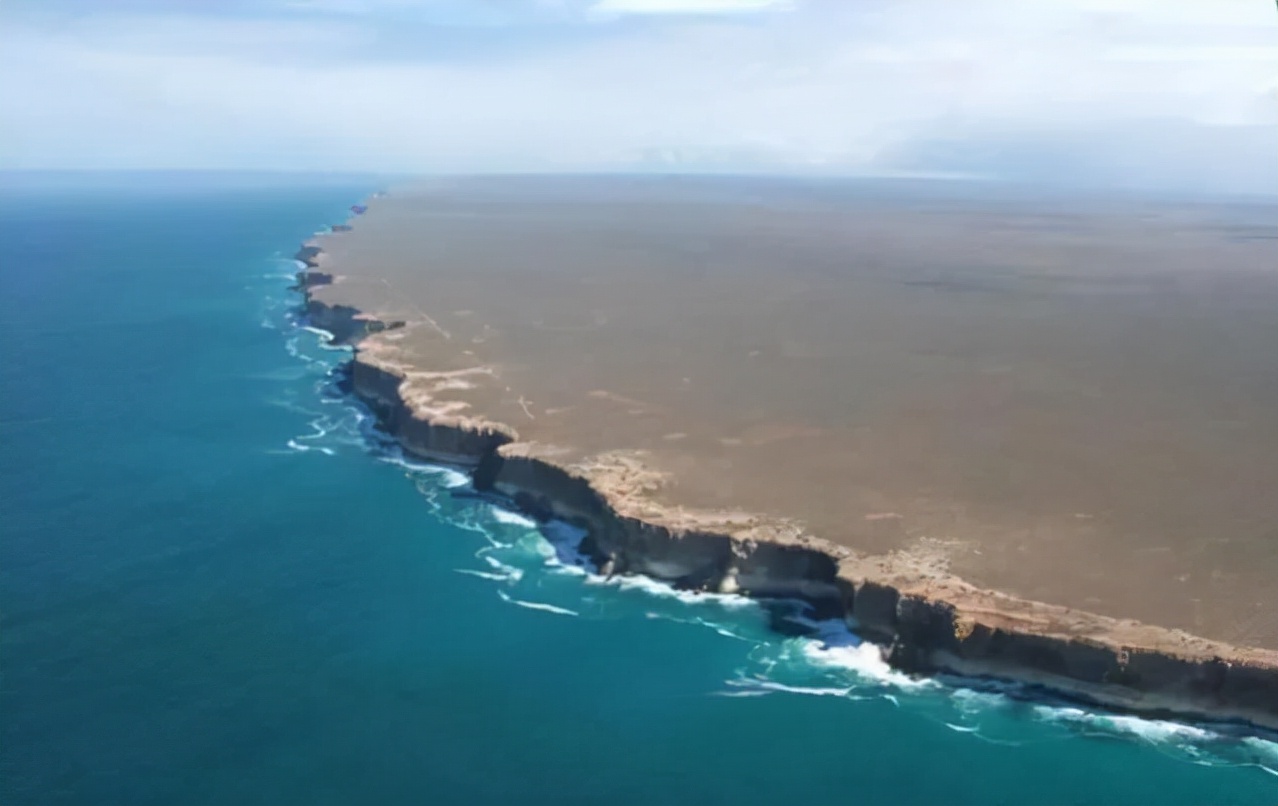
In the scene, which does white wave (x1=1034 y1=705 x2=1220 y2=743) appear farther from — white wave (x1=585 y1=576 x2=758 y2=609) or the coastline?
white wave (x1=585 y1=576 x2=758 y2=609)

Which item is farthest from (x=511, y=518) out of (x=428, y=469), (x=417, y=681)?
(x=417, y=681)

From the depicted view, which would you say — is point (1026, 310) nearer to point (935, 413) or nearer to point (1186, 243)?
point (935, 413)

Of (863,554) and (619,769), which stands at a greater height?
(863,554)

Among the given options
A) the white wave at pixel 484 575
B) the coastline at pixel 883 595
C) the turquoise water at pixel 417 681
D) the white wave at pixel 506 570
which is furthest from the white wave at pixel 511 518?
the white wave at pixel 484 575

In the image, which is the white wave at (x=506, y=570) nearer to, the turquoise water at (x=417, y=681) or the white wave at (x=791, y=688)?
the turquoise water at (x=417, y=681)

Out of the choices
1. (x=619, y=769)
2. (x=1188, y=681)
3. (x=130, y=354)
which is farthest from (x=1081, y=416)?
(x=130, y=354)

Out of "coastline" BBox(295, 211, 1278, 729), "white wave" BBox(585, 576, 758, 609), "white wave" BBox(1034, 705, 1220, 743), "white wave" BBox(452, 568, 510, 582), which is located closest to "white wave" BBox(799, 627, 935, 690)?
"coastline" BBox(295, 211, 1278, 729)
